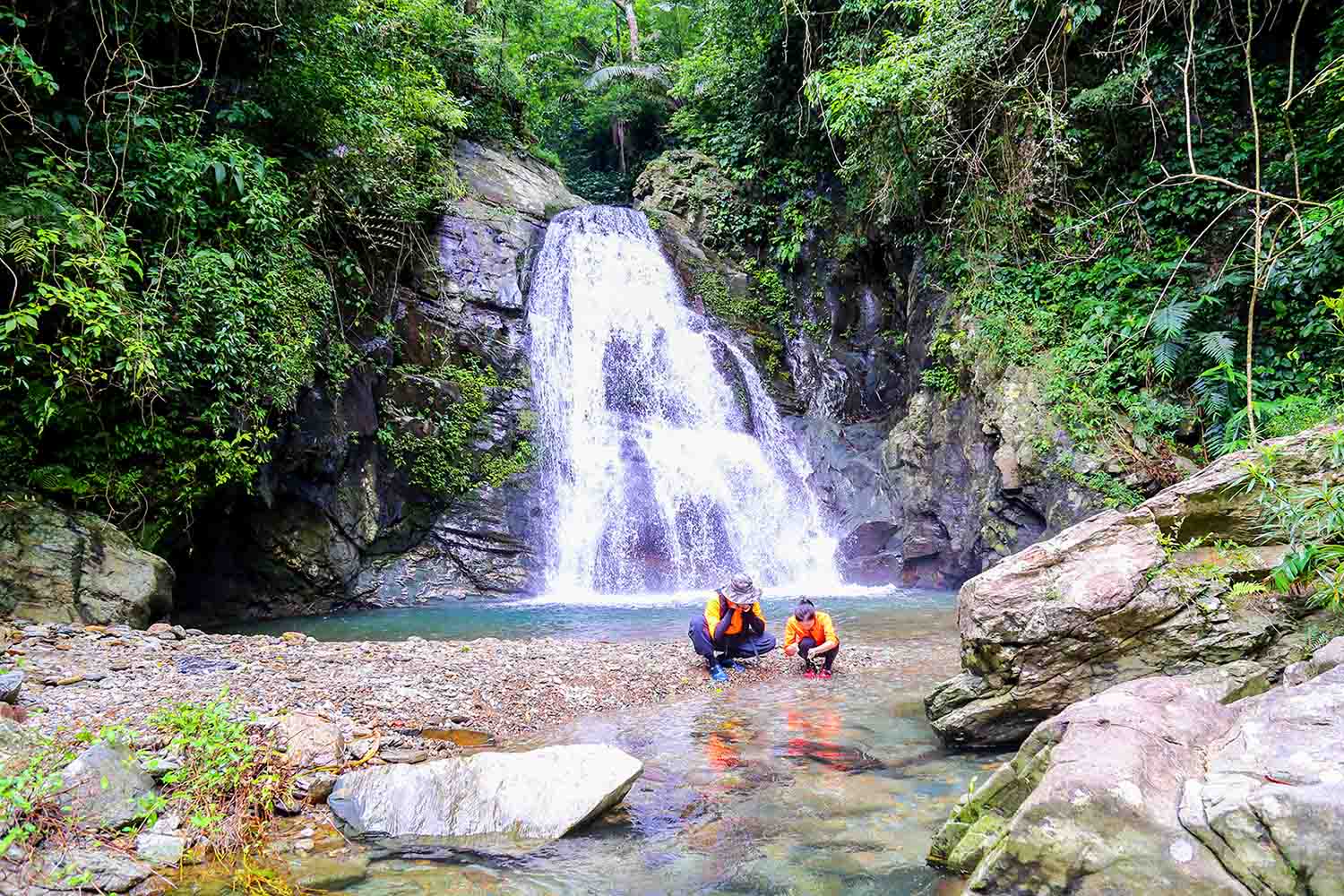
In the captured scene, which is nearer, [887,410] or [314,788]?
[314,788]

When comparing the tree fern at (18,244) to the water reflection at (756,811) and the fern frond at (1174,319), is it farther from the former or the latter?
the fern frond at (1174,319)

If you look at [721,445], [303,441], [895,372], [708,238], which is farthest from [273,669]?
[708,238]

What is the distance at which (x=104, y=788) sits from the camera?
11.2 feet

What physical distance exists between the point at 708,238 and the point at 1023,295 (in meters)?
8.45

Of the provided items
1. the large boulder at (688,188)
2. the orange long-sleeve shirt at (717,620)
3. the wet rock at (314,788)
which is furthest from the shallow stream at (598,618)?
the large boulder at (688,188)

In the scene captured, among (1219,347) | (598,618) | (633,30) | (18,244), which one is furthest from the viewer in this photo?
(633,30)

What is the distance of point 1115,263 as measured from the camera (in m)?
10.7

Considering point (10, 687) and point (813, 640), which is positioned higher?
A: point (10, 687)

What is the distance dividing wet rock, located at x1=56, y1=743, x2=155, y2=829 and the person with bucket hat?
4.29 meters

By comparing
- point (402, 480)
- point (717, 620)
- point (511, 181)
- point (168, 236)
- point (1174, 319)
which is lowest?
point (717, 620)

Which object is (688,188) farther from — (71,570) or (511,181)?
(71,570)

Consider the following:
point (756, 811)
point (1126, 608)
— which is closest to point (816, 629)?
point (1126, 608)

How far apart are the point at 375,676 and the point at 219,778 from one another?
2.57 m

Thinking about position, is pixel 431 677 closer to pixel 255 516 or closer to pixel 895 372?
pixel 255 516
